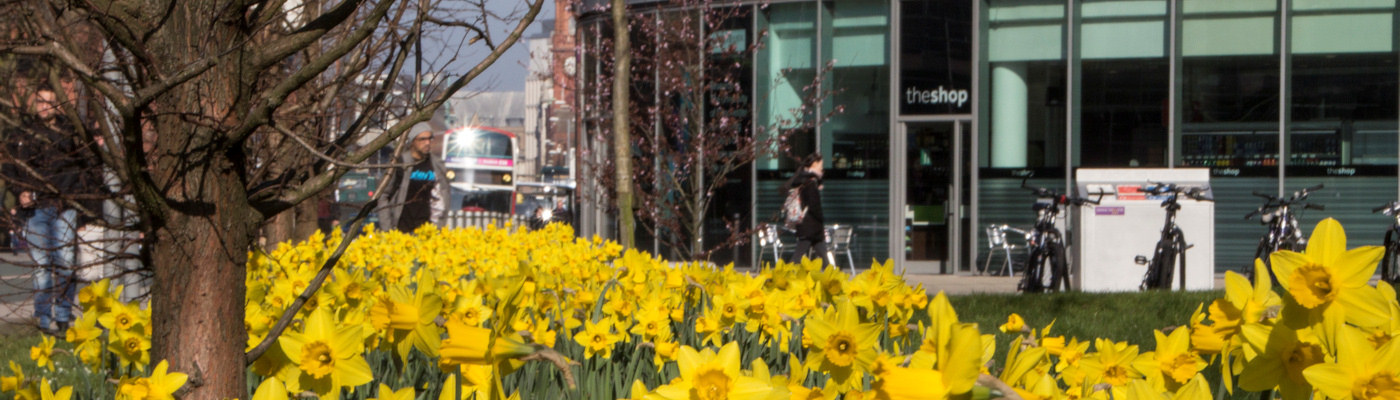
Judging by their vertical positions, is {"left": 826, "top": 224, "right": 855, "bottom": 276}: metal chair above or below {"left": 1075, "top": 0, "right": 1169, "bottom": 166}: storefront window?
below

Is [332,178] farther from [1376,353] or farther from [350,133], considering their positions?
[1376,353]

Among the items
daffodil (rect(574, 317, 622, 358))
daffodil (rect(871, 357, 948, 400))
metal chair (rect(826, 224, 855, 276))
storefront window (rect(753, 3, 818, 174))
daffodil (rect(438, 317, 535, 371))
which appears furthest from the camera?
storefront window (rect(753, 3, 818, 174))

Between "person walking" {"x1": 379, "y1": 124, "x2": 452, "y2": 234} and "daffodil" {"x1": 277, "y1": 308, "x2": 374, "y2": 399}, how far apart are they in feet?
27.0

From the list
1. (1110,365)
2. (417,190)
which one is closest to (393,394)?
(1110,365)

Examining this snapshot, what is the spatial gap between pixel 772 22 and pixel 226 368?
14145mm

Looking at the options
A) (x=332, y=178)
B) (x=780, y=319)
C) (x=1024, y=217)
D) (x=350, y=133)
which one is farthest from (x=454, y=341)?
(x=1024, y=217)

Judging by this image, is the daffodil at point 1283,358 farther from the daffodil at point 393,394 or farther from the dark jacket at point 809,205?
the dark jacket at point 809,205

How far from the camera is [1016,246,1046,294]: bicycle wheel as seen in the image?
37.1 ft

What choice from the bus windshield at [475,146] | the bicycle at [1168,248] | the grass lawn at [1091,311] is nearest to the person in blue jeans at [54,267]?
the grass lawn at [1091,311]

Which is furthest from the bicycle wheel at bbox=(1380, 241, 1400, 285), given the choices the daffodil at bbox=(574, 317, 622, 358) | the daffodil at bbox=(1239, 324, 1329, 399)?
the daffodil at bbox=(1239, 324, 1329, 399)

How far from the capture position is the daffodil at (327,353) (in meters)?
1.83

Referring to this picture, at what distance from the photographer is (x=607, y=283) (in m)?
3.66

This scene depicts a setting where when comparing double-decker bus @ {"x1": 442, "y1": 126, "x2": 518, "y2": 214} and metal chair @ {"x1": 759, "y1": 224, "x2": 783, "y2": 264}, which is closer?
metal chair @ {"x1": 759, "y1": 224, "x2": 783, "y2": 264}

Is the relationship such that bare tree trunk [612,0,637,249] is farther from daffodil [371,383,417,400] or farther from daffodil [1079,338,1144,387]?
daffodil [371,383,417,400]
